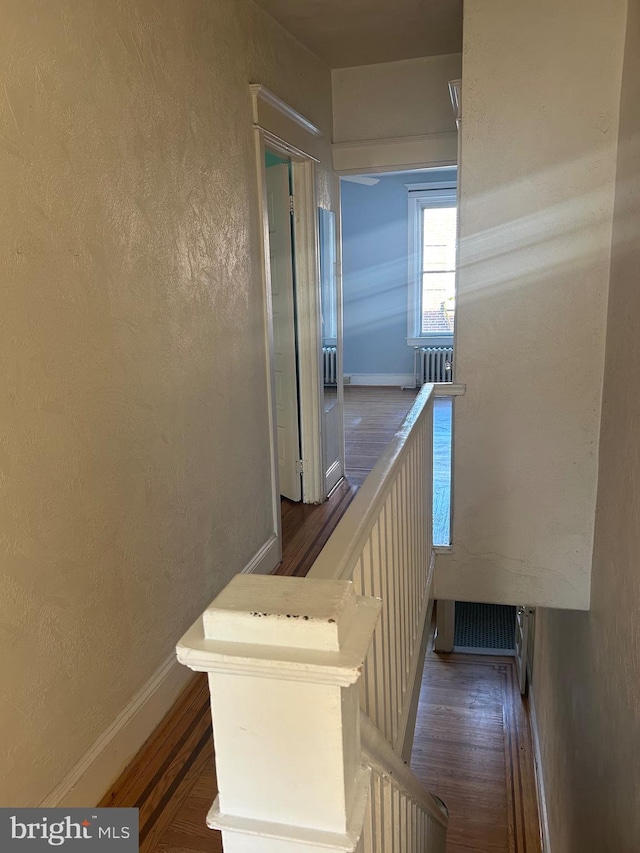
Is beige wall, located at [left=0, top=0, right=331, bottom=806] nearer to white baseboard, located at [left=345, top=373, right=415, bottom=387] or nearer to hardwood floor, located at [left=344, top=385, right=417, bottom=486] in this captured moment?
hardwood floor, located at [left=344, top=385, right=417, bottom=486]

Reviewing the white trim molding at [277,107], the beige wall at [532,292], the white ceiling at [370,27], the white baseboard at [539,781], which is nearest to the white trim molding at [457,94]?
the beige wall at [532,292]

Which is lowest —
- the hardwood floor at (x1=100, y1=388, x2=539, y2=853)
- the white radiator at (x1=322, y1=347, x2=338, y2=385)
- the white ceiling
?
the hardwood floor at (x1=100, y1=388, x2=539, y2=853)

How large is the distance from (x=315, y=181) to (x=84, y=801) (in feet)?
11.3

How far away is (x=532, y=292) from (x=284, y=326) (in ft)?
5.63

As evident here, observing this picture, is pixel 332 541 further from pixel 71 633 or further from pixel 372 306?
pixel 372 306

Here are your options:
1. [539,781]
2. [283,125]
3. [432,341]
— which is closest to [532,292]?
[283,125]

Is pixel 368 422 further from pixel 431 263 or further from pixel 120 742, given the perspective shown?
pixel 120 742

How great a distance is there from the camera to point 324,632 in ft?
2.43

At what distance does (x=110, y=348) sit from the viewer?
6.21 feet

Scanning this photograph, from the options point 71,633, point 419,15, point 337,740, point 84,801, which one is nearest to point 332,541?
point 337,740

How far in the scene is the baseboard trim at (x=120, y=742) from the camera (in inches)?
68.5

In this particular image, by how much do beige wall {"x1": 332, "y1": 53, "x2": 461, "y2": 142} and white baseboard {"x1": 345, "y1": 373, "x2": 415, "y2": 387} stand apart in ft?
15.5

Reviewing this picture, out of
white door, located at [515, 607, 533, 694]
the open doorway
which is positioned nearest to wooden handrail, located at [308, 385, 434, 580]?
white door, located at [515, 607, 533, 694]

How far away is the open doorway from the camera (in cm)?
828
